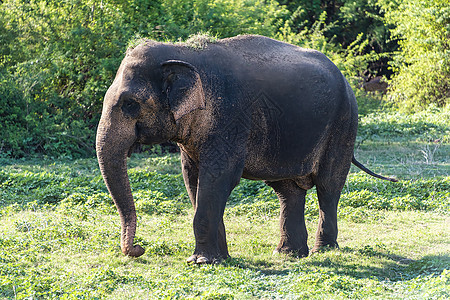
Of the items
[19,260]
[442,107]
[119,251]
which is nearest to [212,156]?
[119,251]

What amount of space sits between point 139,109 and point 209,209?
1.13m

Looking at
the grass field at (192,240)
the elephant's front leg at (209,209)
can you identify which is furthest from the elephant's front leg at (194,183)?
the elephant's front leg at (209,209)

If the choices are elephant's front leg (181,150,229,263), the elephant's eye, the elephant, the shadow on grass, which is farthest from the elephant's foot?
the elephant's eye

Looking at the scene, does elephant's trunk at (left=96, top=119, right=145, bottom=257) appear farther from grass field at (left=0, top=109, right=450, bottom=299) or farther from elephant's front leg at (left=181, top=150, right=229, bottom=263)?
elephant's front leg at (left=181, top=150, right=229, bottom=263)

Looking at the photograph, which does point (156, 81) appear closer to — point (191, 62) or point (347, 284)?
point (191, 62)

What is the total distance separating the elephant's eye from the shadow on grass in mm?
1663

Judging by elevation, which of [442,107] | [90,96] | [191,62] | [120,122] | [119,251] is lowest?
[442,107]

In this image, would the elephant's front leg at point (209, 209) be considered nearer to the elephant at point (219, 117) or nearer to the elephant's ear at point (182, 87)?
the elephant at point (219, 117)

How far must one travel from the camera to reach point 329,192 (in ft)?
24.5

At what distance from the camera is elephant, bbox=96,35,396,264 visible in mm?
6207

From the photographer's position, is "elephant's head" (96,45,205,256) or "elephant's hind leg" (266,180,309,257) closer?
"elephant's head" (96,45,205,256)

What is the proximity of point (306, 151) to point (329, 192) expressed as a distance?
0.71 metres

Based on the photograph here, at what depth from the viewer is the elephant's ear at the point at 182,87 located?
20.4ft

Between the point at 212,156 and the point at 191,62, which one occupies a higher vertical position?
the point at 191,62
